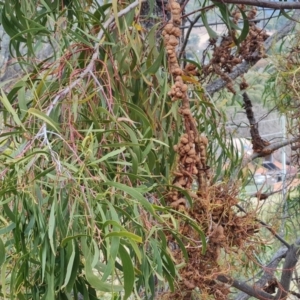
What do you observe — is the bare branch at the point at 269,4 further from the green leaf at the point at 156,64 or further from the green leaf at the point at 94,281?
the green leaf at the point at 94,281

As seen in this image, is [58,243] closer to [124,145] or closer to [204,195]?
[124,145]

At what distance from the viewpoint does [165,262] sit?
0.77 m

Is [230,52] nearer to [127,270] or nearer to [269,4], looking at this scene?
[269,4]

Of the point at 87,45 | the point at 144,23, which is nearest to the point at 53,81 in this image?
the point at 87,45

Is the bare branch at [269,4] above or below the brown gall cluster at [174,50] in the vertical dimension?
above

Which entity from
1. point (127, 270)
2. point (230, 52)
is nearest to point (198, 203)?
point (127, 270)

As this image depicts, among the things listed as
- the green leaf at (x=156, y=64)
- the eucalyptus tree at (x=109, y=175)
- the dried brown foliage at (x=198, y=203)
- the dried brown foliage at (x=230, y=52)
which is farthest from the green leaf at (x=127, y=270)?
the dried brown foliage at (x=230, y=52)

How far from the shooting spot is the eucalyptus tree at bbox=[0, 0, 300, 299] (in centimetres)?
64

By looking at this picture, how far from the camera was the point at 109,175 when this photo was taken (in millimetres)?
765

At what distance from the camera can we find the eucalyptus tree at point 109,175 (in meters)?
0.64

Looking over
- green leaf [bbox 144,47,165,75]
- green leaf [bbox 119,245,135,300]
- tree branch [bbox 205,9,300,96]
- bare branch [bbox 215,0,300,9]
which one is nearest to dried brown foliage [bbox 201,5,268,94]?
tree branch [bbox 205,9,300,96]

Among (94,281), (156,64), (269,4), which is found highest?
(269,4)

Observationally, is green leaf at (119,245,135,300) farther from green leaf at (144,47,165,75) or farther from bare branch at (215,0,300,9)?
bare branch at (215,0,300,9)

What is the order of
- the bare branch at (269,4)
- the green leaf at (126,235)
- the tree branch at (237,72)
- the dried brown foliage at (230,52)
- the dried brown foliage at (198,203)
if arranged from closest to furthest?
1. the green leaf at (126,235)
2. the dried brown foliage at (198,203)
3. the bare branch at (269,4)
4. the dried brown foliage at (230,52)
5. the tree branch at (237,72)
